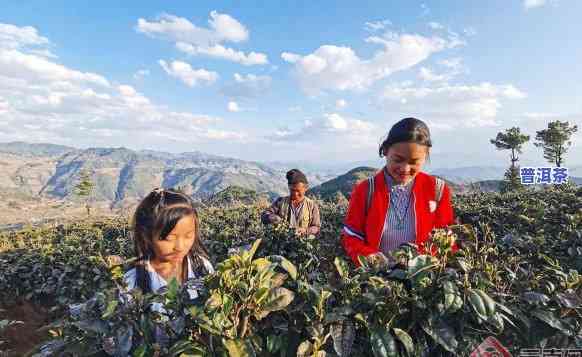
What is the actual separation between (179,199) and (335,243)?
16.5 feet

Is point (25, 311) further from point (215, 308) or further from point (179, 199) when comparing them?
point (215, 308)

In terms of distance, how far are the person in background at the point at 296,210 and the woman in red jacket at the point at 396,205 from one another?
2.88 m

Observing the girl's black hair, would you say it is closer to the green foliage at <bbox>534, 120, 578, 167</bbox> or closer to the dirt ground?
the dirt ground

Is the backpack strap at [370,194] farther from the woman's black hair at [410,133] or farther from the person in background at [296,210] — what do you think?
the person in background at [296,210]

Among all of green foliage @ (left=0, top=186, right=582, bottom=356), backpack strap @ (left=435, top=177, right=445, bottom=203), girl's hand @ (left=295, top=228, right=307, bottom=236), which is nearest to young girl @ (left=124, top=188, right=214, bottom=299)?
green foliage @ (left=0, top=186, right=582, bottom=356)

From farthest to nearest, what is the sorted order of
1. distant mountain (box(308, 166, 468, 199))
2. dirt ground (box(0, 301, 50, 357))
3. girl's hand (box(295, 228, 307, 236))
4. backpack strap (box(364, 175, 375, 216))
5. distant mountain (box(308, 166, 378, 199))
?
distant mountain (box(308, 166, 378, 199)) → distant mountain (box(308, 166, 468, 199)) → girl's hand (box(295, 228, 307, 236)) → dirt ground (box(0, 301, 50, 357)) → backpack strap (box(364, 175, 375, 216))

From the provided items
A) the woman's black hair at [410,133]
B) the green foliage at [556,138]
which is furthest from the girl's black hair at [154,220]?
the green foliage at [556,138]

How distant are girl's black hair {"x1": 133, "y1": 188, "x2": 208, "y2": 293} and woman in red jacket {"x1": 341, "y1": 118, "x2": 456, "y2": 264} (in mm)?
1147

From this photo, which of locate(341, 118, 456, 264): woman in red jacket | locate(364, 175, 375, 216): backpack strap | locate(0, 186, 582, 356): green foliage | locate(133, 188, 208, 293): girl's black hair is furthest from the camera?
locate(364, 175, 375, 216): backpack strap

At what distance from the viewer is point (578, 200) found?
8242 mm

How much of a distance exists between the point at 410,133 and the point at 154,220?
1.74 metres

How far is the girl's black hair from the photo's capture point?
237 cm

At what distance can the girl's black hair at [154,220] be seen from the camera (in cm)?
237

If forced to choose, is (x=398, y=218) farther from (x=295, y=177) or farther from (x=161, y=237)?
(x=295, y=177)
